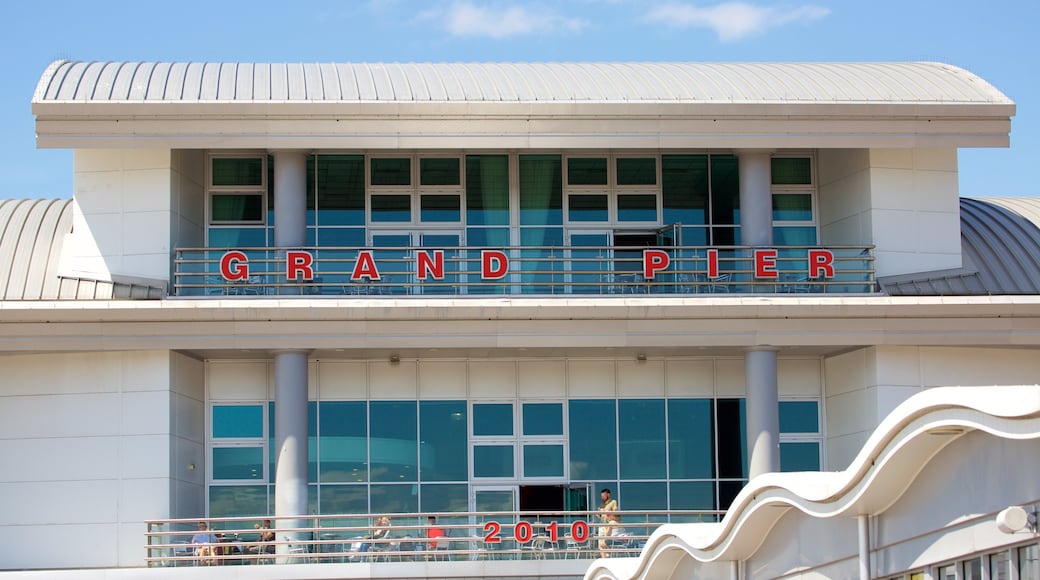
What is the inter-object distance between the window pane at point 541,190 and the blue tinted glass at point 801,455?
681 cm

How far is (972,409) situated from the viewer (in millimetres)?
11047

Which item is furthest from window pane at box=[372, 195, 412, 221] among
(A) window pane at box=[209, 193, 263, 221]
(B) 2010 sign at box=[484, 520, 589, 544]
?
(B) 2010 sign at box=[484, 520, 589, 544]

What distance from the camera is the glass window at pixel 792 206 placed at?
114 ft

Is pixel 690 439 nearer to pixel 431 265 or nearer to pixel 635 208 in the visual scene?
pixel 635 208

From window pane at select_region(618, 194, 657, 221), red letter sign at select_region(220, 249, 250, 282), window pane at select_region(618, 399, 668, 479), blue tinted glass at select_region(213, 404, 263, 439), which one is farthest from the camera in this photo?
window pane at select_region(618, 194, 657, 221)

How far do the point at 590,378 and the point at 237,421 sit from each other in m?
7.43

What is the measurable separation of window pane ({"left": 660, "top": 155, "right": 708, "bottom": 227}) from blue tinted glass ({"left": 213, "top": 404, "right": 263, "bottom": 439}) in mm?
9711

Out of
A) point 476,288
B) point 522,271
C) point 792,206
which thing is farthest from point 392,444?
point 792,206

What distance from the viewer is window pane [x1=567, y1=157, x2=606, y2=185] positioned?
1356 inches

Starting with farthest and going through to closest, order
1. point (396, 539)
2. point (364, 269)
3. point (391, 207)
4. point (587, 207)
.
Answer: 1. point (587, 207)
2. point (391, 207)
3. point (364, 269)
4. point (396, 539)

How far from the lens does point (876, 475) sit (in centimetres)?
1295

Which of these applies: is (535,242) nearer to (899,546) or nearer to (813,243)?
(813,243)

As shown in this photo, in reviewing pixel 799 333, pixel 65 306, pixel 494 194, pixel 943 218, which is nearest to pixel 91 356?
pixel 65 306

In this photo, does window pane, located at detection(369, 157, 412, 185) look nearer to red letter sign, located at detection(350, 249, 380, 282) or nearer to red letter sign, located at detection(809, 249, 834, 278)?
red letter sign, located at detection(350, 249, 380, 282)
